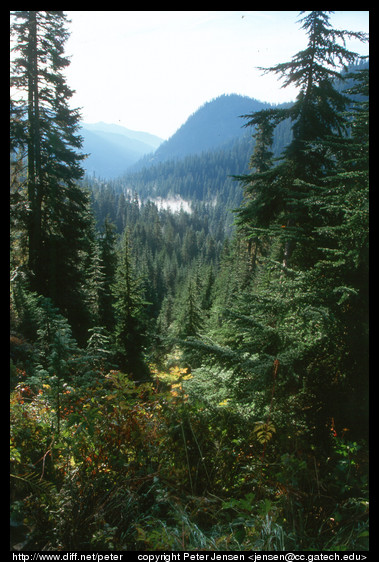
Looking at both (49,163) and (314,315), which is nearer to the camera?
(314,315)

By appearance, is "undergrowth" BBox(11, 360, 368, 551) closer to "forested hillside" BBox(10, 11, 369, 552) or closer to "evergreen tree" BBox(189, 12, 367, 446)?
"forested hillside" BBox(10, 11, 369, 552)

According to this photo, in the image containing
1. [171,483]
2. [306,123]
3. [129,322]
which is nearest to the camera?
[171,483]

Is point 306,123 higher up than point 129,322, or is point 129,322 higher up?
point 306,123

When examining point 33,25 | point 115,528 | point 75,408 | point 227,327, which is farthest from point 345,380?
point 33,25

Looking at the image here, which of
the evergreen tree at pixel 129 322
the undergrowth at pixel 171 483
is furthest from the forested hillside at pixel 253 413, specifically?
the evergreen tree at pixel 129 322

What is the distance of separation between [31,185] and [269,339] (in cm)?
1020

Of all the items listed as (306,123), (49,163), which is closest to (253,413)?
(306,123)

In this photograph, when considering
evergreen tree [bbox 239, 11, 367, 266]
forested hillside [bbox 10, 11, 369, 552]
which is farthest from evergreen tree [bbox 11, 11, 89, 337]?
evergreen tree [bbox 239, 11, 367, 266]

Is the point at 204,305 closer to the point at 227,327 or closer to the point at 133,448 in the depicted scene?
the point at 227,327

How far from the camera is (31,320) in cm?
856

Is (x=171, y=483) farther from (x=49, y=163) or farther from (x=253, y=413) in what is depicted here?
(x=49, y=163)

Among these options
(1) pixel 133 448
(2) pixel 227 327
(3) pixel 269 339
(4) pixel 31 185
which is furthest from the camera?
(4) pixel 31 185

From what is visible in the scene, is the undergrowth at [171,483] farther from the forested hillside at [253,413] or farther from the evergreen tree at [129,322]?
the evergreen tree at [129,322]

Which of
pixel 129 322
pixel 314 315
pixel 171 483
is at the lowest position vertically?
pixel 129 322
